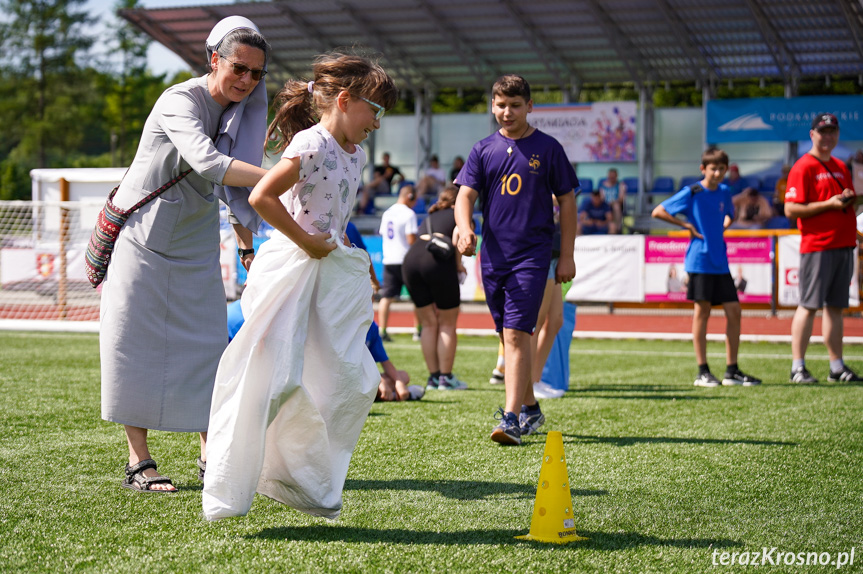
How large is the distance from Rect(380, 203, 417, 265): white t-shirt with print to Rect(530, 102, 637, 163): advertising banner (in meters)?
12.2

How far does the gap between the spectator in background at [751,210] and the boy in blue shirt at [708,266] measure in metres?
10.8

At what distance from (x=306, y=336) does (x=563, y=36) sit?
20248mm

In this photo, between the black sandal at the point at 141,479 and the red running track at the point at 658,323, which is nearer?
the black sandal at the point at 141,479

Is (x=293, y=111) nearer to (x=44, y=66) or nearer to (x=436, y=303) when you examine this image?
(x=436, y=303)

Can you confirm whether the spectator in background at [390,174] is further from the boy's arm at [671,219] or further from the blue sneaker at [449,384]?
the blue sneaker at [449,384]

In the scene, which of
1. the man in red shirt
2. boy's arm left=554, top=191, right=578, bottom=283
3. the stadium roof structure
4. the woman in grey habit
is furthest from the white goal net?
the woman in grey habit

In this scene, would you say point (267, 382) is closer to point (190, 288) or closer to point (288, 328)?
point (288, 328)

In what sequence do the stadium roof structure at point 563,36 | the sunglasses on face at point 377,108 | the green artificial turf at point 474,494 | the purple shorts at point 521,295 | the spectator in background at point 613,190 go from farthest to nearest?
the spectator in background at point 613,190
the stadium roof structure at point 563,36
the purple shorts at point 521,295
the sunglasses on face at point 377,108
the green artificial turf at point 474,494

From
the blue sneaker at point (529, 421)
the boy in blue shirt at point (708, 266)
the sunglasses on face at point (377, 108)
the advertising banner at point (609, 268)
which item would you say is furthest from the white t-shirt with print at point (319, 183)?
the advertising banner at point (609, 268)

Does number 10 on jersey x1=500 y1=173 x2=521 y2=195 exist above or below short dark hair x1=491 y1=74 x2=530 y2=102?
below

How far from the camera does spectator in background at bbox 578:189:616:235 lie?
19.2 metres

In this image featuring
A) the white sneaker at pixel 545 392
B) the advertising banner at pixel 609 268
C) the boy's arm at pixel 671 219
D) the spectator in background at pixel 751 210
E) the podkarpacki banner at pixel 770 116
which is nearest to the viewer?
the white sneaker at pixel 545 392

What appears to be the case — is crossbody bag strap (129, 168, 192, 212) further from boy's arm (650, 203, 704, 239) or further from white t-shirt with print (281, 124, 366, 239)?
boy's arm (650, 203, 704, 239)

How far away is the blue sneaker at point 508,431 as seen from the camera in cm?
498
